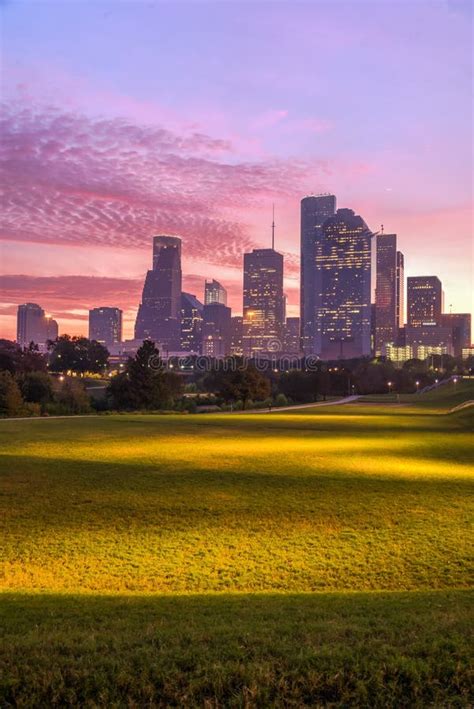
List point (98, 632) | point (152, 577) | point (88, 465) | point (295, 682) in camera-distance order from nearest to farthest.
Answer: point (295, 682)
point (98, 632)
point (152, 577)
point (88, 465)

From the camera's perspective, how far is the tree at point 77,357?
12050cm

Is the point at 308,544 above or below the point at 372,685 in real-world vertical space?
below

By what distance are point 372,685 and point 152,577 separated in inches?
196

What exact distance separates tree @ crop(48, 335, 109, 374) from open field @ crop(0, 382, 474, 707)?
102m

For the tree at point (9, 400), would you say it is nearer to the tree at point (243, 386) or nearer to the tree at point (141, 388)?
the tree at point (141, 388)

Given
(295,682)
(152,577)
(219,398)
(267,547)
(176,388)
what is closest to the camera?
(295,682)

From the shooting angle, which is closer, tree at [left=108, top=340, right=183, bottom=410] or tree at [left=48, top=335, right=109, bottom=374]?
tree at [left=108, top=340, right=183, bottom=410]

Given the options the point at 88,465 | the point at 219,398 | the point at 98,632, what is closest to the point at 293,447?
the point at 88,465

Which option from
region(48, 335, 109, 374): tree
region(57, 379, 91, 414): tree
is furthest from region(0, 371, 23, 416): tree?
region(48, 335, 109, 374): tree

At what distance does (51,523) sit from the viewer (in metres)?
12.4

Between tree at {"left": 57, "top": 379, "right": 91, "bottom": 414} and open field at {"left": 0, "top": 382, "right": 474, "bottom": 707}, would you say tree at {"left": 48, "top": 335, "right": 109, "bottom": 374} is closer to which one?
tree at {"left": 57, "top": 379, "right": 91, "bottom": 414}

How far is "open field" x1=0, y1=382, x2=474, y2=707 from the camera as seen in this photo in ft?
15.8

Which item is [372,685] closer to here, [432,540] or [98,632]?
[98,632]

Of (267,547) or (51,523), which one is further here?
(51,523)
